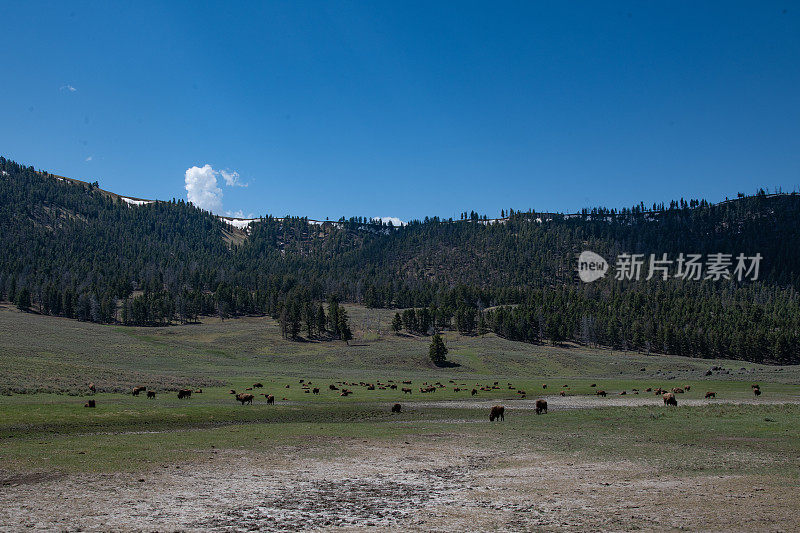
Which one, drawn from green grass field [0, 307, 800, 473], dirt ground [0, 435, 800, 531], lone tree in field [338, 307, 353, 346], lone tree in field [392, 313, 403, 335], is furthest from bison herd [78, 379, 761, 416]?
lone tree in field [392, 313, 403, 335]

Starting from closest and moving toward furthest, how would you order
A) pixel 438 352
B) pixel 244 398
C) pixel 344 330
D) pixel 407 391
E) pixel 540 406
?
pixel 540 406, pixel 244 398, pixel 407 391, pixel 438 352, pixel 344 330

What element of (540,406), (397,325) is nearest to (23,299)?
(397,325)

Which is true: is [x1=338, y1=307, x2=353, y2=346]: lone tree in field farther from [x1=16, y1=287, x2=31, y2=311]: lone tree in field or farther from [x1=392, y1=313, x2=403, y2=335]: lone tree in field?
[x1=16, y1=287, x2=31, y2=311]: lone tree in field

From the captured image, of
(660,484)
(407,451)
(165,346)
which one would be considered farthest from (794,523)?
(165,346)

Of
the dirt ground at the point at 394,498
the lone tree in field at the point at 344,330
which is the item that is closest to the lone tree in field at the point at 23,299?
the lone tree in field at the point at 344,330

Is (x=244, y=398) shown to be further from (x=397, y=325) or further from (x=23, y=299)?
(x=23, y=299)

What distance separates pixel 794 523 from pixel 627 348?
526ft

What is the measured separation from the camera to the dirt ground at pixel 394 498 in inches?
505

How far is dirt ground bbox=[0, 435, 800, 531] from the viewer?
42.1 feet

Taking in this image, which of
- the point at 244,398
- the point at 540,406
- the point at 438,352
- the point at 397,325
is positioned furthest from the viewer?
the point at 397,325

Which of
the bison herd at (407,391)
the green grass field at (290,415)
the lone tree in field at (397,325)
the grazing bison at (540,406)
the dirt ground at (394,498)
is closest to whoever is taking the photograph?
the dirt ground at (394,498)

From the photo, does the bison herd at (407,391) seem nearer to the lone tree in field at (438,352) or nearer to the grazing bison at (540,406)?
the grazing bison at (540,406)

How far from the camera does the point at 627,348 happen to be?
156 metres

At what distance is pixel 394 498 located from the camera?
1628 centimetres
